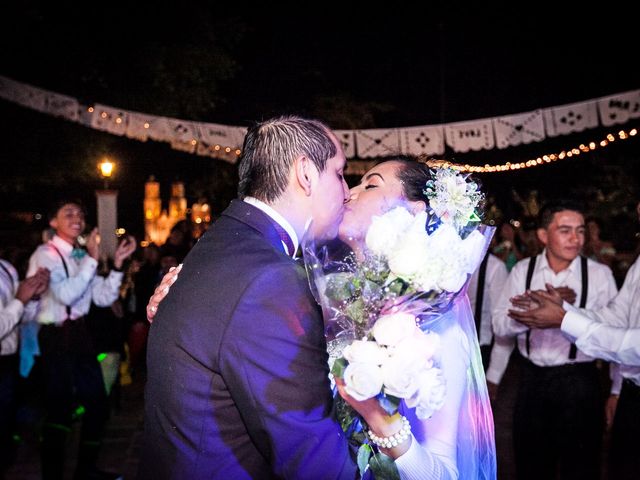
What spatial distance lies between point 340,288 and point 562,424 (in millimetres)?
3323

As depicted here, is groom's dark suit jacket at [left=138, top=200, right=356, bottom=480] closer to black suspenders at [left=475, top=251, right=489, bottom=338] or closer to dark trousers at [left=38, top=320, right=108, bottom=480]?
dark trousers at [left=38, top=320, right=108, bottom=480]

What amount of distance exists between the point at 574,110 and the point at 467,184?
7.78m

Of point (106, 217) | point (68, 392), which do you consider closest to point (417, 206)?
point (68, 392)

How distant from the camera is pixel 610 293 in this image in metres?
4.81

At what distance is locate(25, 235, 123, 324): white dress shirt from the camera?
18.2ft

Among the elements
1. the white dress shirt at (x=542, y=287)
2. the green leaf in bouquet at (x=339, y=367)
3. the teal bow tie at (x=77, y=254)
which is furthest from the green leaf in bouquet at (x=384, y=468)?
the teal bow tie at (x=77, y=254)

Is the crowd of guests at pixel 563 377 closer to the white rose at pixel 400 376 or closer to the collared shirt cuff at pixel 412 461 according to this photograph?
the collared shirt cuff at pixel 412 461

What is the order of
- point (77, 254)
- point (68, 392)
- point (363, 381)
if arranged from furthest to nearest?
point (77, 254) → point (68, 392) → point (363, 381)

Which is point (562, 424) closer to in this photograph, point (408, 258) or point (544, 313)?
point (544, 313)

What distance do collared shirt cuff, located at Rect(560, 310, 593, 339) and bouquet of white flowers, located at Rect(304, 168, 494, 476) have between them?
224cm

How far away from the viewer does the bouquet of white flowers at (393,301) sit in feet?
5.57

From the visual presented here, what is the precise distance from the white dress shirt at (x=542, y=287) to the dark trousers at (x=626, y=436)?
505 millimetres

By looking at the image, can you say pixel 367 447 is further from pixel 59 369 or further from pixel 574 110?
pixel 574 110

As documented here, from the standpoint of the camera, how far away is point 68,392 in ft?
18.0
